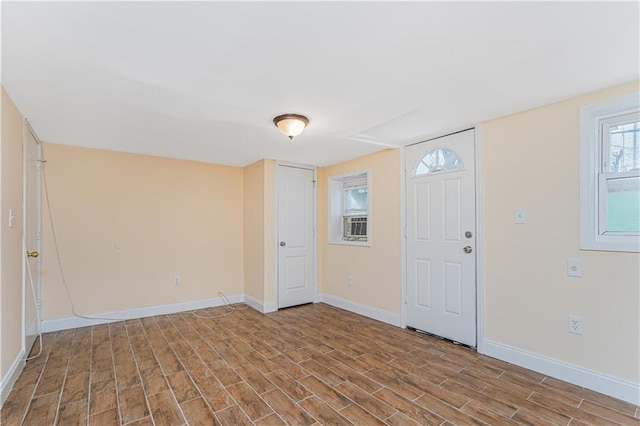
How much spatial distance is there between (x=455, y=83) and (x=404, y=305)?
2573 millimetres

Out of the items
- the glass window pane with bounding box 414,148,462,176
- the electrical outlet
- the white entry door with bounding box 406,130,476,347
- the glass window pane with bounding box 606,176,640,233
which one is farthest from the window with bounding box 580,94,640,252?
the glass window pane with bounding box 414,148,462,176

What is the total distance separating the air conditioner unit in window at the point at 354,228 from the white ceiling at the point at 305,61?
1.90m

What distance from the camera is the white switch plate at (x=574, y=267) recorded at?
2.31m

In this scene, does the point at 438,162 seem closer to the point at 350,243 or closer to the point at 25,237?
the point at 350,243

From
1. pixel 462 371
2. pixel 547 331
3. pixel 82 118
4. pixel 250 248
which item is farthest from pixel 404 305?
pixel 82 118

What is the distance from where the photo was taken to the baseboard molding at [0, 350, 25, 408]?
2.07 meters

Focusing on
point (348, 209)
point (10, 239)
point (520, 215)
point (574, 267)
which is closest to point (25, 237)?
point (10, 239)

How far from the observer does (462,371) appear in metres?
2.51

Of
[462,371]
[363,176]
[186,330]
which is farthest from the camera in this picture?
[363,176]

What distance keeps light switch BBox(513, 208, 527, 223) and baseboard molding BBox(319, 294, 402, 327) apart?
179cm

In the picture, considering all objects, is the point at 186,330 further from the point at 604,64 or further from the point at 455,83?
the point at 604,64

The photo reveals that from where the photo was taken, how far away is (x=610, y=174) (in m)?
2.25

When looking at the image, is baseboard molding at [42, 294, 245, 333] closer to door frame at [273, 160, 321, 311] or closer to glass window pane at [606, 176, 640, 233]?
door frame at [273, 160, 321, 311]

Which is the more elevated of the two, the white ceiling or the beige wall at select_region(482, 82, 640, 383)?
the white ceiling
